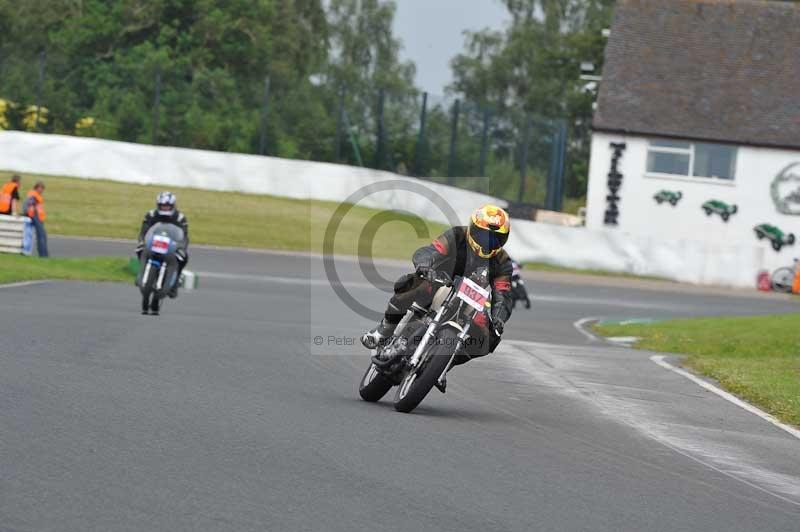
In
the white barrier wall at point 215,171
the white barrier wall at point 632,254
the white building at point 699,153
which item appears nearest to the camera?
the white barrier wall at point 632,254

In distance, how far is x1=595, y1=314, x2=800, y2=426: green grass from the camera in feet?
44.8

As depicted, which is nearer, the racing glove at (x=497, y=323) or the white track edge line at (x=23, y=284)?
the racing glove at (x=497, y=323)

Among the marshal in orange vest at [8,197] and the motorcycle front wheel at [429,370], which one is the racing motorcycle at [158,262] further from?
the marshal in orange vest at [8,197]

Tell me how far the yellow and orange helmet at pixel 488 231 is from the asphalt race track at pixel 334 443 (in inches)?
47.0

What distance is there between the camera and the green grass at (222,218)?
37.8m

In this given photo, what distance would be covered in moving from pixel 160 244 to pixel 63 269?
7755 mm

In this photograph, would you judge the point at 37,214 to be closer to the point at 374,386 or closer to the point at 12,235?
the point at 12,235

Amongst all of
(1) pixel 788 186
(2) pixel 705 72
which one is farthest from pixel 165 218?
(2) pixel 705 72

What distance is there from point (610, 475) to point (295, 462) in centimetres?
184

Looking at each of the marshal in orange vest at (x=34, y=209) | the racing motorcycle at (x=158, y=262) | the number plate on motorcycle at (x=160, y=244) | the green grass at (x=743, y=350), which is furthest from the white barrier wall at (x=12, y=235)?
the green grass at (x=743, y=350)

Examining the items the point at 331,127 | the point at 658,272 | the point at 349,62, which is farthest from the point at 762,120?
the point at 349,62

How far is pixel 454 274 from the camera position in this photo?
10.2 meters

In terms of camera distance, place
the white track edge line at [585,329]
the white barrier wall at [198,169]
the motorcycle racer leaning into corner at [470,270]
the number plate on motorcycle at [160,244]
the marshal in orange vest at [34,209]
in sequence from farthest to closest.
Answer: the white barrier wall at [198,169] < the marshal in orange vest at [34,209] < the white track edge line at [585,329] < the number plate on motorcycle at [160,244] < the motorcycle racer leaning into corner at [470,270]

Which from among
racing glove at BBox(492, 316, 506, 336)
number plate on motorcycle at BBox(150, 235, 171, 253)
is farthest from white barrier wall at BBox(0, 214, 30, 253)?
racing glove at BBox(492, 316, 506, 336)
